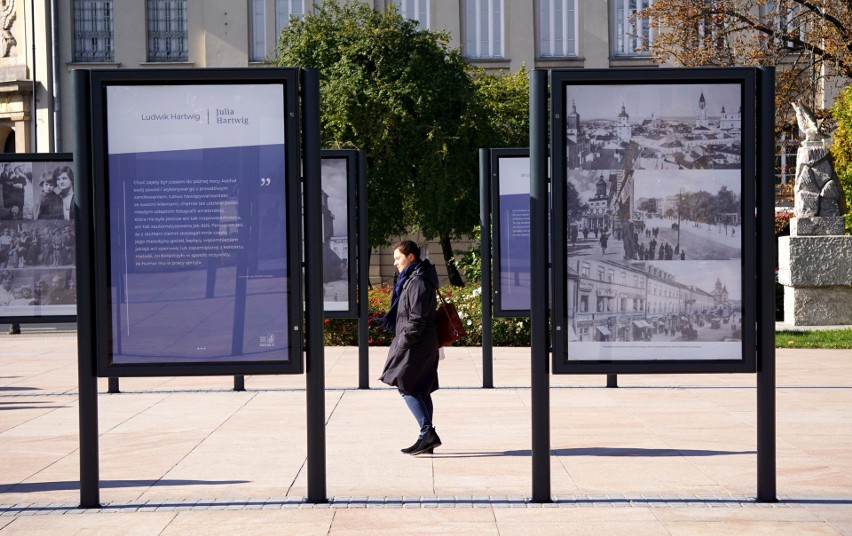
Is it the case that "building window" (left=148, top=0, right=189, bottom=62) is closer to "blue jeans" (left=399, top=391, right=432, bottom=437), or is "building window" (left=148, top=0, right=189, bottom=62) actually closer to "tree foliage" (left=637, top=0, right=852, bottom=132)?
"tree foliage" (left=637, top=0, right=852, bottom=132)

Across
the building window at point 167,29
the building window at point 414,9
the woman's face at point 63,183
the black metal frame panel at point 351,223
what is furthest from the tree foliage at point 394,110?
the woman's face at point 63,183

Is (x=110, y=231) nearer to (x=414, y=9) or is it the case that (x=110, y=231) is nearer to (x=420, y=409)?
(x=420, y=409)

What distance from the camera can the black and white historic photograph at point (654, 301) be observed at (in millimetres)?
7211

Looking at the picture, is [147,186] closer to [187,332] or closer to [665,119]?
[187,332]

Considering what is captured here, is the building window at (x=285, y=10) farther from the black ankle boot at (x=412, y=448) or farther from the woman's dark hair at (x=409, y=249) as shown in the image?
the black ankle boot at (x=412, y=448)

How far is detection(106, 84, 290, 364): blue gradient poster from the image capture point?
7.16 meters

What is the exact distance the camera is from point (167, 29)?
150 feet

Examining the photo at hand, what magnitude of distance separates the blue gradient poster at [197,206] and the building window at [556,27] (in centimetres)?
3954

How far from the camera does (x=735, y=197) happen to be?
723cm

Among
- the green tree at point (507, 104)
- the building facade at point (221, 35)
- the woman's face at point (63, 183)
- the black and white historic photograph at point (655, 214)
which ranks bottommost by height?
the black and white historic photograph at point (655, 214)

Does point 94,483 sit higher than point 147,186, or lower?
lower

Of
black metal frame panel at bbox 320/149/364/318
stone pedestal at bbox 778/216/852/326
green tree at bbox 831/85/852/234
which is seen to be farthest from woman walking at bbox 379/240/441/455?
green tree at bbox 831/85/852/234

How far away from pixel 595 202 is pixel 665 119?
25.1 inches

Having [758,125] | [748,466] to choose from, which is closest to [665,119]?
[758,125]
